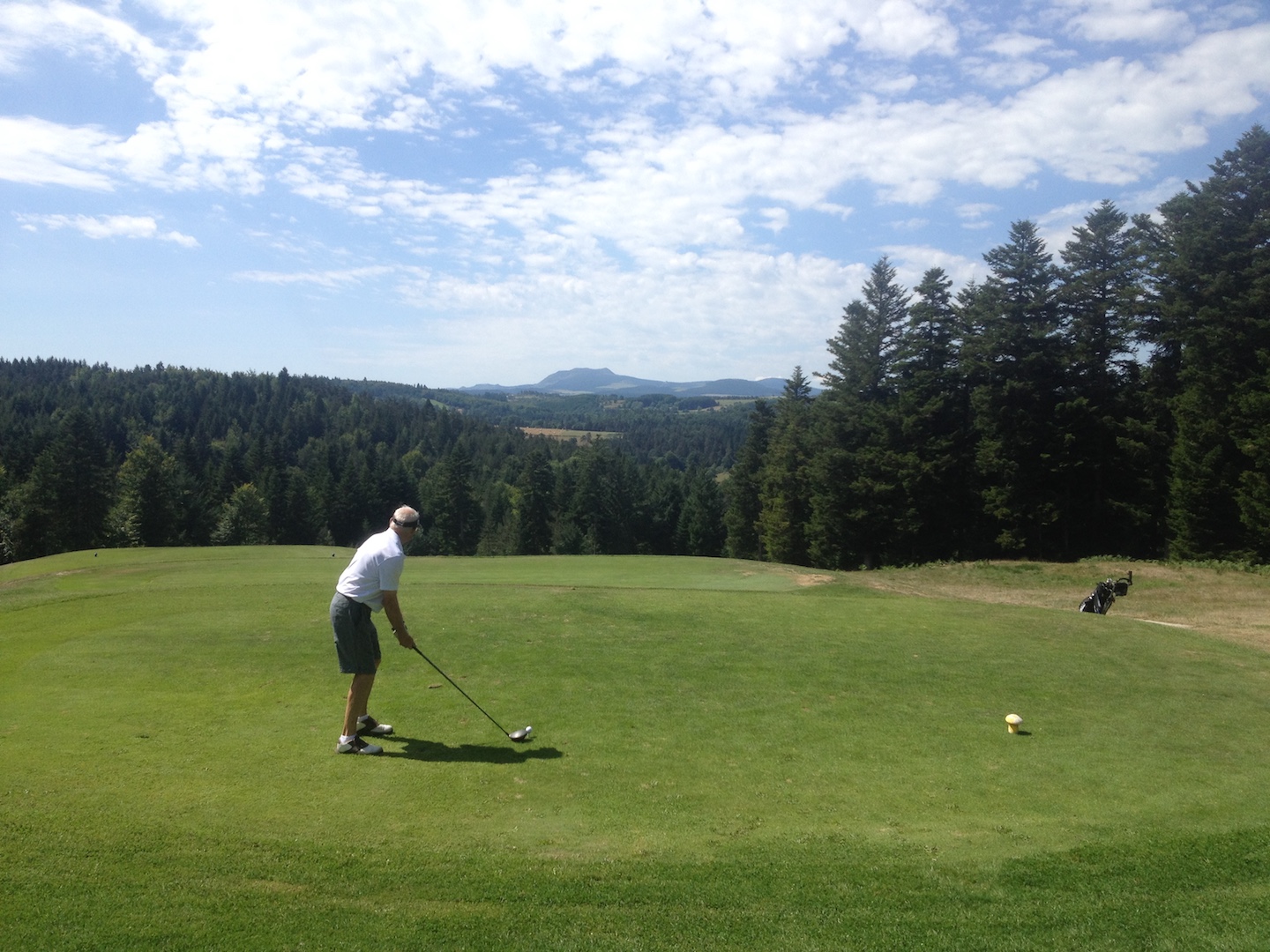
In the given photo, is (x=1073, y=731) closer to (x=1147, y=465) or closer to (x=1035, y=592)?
(x=1035, y=592)

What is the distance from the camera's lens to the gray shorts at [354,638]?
8.46 m

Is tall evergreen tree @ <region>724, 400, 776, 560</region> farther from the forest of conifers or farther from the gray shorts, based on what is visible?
the gray shorts

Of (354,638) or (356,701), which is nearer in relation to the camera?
(356,701)

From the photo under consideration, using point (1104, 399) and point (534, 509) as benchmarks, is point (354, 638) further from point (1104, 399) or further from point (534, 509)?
point (534, 509)

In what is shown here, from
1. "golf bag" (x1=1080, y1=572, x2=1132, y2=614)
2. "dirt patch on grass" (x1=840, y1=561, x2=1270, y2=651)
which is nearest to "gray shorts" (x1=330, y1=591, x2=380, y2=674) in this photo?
"dirt patch on grass" (x1=840, y1=561, x2=1270, y2=651)

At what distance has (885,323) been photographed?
2012 inches

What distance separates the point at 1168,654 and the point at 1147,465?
100.0ft

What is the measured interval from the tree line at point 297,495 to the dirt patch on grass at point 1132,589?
2112 inches

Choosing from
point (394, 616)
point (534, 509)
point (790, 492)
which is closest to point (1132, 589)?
point (394, 616)

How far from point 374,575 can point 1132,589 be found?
27.9 m

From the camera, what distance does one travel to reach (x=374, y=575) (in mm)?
8500

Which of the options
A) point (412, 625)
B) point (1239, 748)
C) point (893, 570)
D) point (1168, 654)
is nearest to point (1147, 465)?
point (893, 570)

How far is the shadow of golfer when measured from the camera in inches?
312

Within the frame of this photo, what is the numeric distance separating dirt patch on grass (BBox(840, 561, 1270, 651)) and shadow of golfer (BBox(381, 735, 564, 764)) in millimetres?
15943
